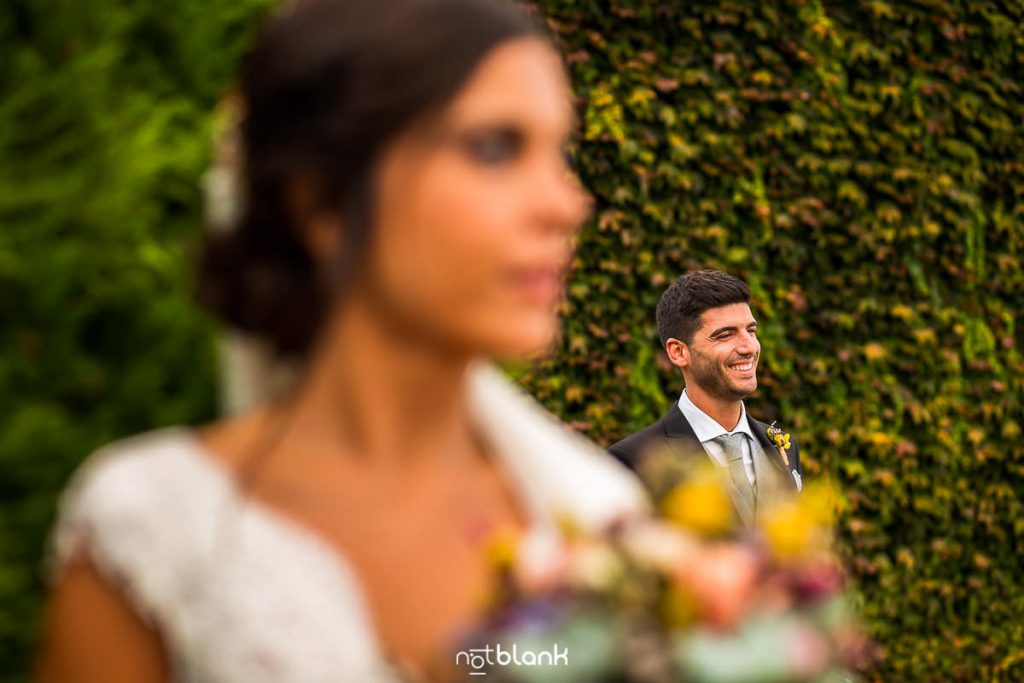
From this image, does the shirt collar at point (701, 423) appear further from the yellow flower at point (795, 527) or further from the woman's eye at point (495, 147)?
the woman's eye at point (495, 147)

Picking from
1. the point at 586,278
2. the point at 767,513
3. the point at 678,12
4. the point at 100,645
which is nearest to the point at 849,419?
the point at 586,278

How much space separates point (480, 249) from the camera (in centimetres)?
134

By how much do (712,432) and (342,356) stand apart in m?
3.27

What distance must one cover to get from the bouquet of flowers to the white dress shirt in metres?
3.11

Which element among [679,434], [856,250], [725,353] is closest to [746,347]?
[725,353]

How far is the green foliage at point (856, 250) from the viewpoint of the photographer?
560cm

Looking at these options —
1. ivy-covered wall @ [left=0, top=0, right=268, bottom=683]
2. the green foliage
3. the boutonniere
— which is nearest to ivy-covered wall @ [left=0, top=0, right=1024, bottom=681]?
the green foliage

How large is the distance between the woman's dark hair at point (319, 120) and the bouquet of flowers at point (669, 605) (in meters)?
0.39

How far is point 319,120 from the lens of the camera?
135 centimetres

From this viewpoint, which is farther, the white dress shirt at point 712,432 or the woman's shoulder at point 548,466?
the white dress shirt at point 712,432

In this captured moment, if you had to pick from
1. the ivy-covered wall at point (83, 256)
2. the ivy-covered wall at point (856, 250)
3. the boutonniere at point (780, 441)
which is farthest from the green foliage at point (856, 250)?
the ivy-covered wall at point (83, 256)

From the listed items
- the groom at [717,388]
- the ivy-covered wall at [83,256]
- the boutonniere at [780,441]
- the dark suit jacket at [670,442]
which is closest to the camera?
the ivy-covered wall at [83,256]

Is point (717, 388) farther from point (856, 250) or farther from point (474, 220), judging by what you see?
point (474, 220)

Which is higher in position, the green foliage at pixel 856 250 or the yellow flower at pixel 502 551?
the yellow flower at pixel 502 551
